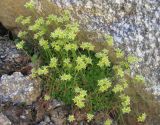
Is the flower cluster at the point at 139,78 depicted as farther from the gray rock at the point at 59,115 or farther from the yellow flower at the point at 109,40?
the gray rock at the point at 59,115

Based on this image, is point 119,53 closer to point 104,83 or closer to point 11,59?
point 104,83

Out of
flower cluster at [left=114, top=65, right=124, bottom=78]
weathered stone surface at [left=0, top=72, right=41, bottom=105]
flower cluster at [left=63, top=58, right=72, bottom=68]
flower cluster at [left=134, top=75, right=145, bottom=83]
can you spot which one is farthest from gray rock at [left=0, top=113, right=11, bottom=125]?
flower cluster at [left=134, top=75, right=145, bottom=83]

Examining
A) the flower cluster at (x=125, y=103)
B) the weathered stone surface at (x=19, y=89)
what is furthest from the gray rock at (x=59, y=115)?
the flower cluster at (x=125, y=103)

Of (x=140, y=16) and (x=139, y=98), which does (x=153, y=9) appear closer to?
(x=140, y=16)

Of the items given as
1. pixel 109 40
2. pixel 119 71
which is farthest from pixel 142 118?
pixel 109 40

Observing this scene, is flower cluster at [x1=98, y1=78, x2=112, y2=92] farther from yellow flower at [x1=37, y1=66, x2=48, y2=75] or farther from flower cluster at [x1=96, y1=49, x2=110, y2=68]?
yellow flower at [x1=37, y1=66, x2=48, y2=75]
